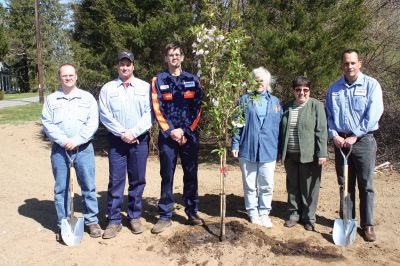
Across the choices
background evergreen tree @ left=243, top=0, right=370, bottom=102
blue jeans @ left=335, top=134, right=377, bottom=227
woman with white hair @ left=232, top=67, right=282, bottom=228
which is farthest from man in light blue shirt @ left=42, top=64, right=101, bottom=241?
background evergreen tree @ left=243, top=0, right=370, bottom=102

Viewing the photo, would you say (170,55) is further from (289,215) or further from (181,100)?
(289,215)

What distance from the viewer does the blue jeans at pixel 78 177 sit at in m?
4.61

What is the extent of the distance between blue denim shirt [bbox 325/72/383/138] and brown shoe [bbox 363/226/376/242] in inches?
45.1

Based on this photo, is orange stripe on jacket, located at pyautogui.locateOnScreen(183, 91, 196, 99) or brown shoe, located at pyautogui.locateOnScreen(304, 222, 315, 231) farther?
brown shoe, located at pyautogui.locateOnScreen(304, 222, 315, 231)

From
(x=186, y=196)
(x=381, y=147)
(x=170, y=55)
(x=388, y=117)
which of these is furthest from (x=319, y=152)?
(x=388, y=117)

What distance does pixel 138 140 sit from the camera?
4.68m

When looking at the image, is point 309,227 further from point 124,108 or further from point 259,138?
point 124,108

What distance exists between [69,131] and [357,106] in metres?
3.32

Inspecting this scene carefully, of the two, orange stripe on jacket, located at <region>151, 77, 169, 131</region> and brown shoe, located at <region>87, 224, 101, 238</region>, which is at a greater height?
orange stripe on jacket, located at <region>151, 77, 169, 131</region>

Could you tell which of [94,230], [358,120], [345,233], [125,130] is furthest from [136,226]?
[358,120]

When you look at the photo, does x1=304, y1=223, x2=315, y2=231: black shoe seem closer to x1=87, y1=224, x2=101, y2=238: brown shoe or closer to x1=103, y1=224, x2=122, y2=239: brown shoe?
x1=103, y1=224, x2=122, y2=239: brown shoe

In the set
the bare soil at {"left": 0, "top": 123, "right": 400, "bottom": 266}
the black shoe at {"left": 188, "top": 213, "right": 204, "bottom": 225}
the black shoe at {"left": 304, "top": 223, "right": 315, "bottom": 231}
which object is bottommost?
the bare soil at {"left": 0, "top": 123, "right": 400, "bottom": 266}

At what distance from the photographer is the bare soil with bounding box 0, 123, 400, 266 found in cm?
419

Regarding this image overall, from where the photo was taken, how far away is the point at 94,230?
472cm
